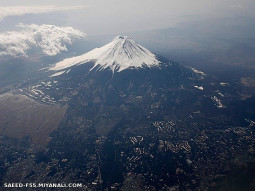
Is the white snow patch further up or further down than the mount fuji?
further up

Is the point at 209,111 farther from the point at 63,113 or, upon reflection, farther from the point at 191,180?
the point at 63,113

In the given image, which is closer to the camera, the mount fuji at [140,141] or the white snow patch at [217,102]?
the mount fuji at [140,141]

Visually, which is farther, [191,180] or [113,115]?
[113,115]

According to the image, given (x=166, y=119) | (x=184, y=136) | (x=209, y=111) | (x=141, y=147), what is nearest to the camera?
(x=141, y=147)

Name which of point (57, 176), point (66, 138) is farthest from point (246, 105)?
point (57, 176)

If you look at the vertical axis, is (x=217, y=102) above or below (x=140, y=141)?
above

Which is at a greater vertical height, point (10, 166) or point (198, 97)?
point (198, 97)

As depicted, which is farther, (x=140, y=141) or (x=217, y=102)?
(x=217, y=102)

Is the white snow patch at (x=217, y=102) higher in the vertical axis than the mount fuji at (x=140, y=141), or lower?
higher

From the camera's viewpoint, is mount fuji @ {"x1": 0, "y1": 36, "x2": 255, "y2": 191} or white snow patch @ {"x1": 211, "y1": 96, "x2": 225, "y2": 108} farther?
white snow patch @ {"x1": 211, "y1": 96, "x2": 225, "y2": 108}

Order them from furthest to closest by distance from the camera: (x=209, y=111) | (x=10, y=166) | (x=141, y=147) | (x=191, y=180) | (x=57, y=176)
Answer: (x=209, y=111)
(x=141, y=147)
(x=10, y=166)
(x=57, y=176)
(x=191, y=180)
